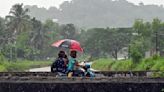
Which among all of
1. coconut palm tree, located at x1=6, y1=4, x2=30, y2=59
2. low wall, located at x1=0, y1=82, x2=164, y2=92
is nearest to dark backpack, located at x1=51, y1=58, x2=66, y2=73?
low wall, located at x1=0, y1=82, x2=164, y2=92

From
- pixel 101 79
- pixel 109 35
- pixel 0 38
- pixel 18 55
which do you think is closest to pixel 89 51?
pixel 109 35

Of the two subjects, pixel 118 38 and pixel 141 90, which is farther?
pixel 118 38

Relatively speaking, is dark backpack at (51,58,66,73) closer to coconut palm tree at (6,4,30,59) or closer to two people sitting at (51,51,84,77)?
two people sitting at (51,51,84,77)

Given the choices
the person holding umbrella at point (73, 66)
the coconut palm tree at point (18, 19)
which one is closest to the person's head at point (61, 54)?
the person holding umbrella at point (73, 66)

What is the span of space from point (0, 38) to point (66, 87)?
65.3m

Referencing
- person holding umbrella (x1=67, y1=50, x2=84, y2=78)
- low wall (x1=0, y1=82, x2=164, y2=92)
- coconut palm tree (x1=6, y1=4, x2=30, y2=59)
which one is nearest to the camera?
low wall (x1=0, y1=82, x2=164, y2=92)

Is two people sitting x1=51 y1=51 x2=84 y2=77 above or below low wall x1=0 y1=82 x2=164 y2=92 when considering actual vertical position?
above

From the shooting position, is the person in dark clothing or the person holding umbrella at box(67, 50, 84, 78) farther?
the person in dark clothing

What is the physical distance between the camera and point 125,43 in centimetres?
8106

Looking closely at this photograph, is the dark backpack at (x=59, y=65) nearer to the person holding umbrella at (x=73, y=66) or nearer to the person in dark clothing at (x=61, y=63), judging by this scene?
the person in dark clothing at (x=61, y=63)

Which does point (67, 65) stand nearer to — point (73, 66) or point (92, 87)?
point (73, 66)

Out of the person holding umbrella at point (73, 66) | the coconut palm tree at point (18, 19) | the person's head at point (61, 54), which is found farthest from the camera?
the coconut palm tree at point (18, 19)

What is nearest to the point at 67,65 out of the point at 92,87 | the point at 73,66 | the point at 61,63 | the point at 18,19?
A: the point at 61,63

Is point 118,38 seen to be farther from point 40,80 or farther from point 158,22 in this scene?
point 40,80
